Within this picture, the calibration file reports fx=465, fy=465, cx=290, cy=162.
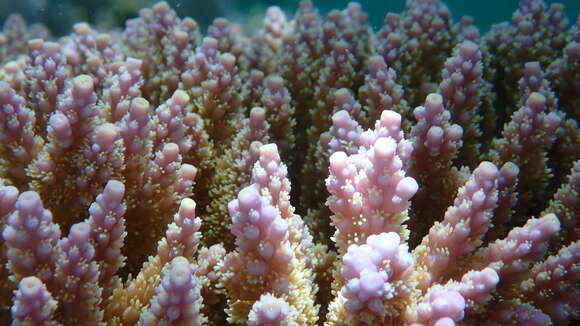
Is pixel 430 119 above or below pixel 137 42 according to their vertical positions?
below

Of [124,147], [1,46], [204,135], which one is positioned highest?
[1,46]

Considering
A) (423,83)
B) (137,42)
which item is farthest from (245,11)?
(423,83)

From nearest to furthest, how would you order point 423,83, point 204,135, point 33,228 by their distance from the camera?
point 33,228 < point 204,135 < point 423,83

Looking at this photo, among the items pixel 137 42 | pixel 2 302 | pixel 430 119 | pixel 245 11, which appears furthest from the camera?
pixel 245 11

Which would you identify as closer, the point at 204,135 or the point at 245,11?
the point at 204,135

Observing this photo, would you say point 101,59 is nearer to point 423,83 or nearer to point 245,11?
point 423,83

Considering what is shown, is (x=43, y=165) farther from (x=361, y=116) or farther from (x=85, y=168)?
(x=361, y=116)
